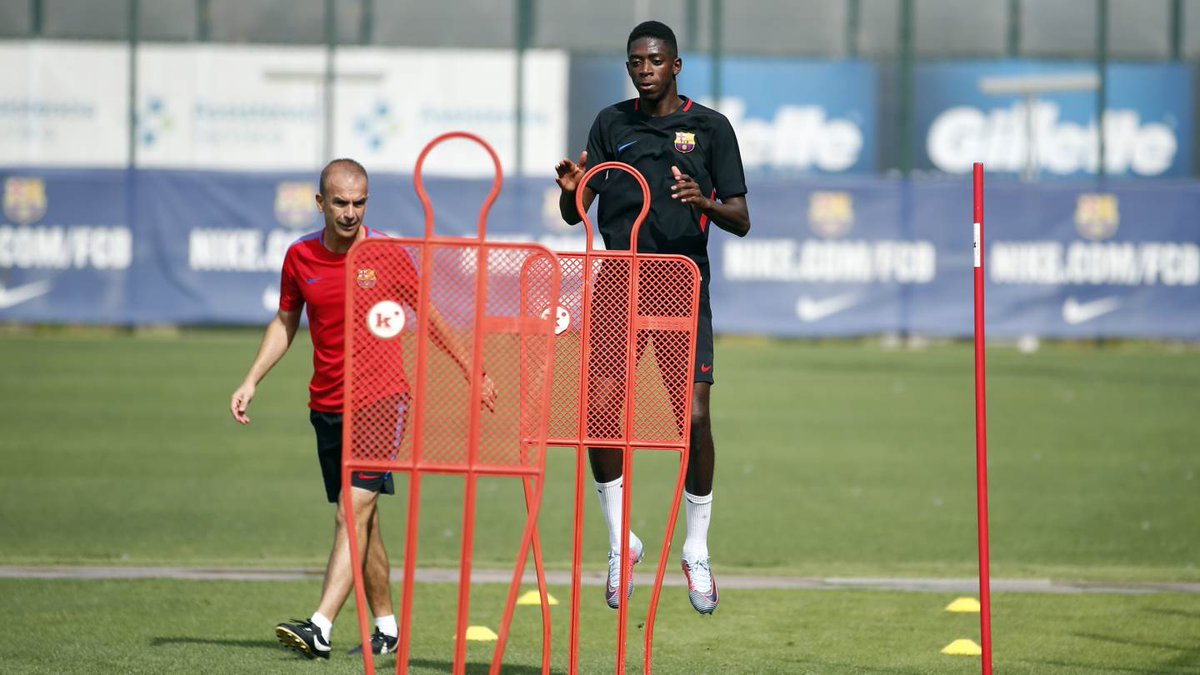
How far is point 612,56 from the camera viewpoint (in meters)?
38.3

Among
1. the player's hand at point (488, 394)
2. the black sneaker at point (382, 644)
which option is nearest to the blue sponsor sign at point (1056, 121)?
the black sneaker at point (382, 644)

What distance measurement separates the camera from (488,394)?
5.94 metres

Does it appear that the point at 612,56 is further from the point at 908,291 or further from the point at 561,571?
the point at 561,571

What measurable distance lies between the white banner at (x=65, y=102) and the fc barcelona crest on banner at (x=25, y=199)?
926 cm

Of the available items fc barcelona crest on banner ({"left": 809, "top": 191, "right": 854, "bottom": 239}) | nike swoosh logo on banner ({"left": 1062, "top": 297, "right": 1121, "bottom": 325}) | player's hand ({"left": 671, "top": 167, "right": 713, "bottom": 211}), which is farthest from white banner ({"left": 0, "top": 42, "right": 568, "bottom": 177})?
player's hand ({"left": 671, "top": 167, "right": 713, "bottom": 211})

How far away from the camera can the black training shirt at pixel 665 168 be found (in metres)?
7.52

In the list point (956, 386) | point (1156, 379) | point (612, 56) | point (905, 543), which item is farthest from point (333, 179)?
point (612, 56)

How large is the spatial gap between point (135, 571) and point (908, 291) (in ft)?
67.2

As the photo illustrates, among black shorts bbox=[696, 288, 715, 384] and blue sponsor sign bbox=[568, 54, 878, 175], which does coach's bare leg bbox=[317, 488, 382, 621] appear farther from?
blue sponsor sign bbox=[568, 54, 878, 175]

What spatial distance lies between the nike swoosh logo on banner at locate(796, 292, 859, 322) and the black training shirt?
21543 millimetres

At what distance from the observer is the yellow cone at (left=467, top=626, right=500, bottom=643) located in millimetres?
8422

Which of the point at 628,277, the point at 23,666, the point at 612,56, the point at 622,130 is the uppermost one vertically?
the point at 612,56

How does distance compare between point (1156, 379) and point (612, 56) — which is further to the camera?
point (612, 56)

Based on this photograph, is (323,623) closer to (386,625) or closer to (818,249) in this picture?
(386,625)
